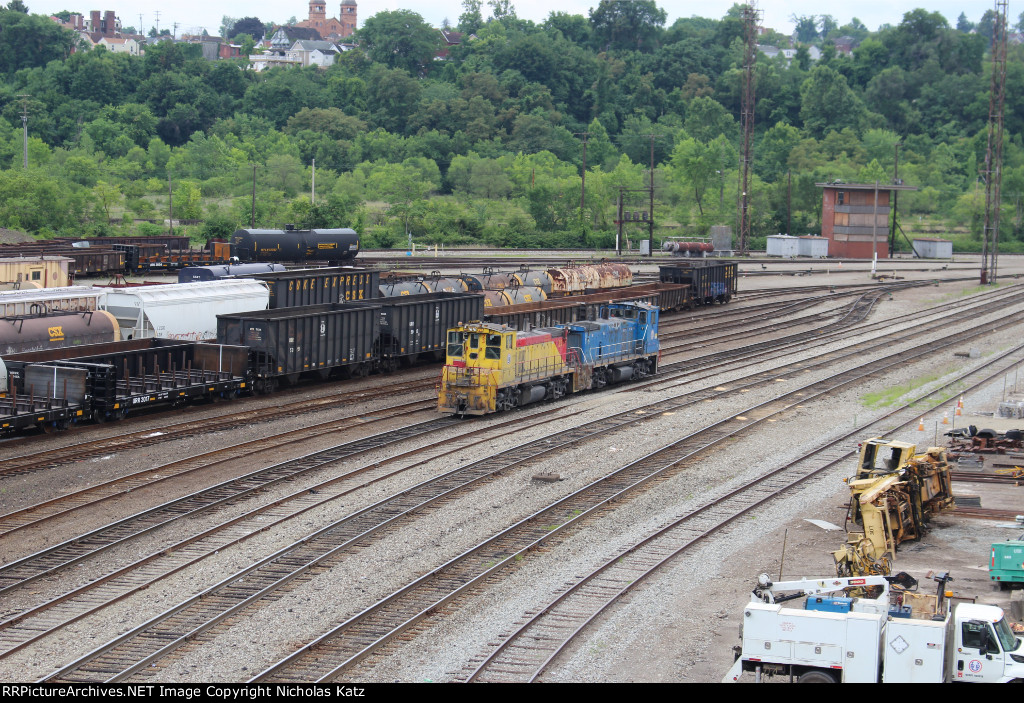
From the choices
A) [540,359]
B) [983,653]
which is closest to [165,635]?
[983,653]

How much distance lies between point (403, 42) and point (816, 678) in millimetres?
182230

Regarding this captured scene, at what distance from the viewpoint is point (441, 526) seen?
73.2 ft

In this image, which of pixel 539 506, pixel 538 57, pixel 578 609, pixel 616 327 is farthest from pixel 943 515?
pixel 538 57

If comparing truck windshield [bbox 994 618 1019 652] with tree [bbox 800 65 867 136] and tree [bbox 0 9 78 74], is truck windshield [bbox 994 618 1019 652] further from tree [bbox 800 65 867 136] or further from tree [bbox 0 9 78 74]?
tree [bbox 0 9 78 74]

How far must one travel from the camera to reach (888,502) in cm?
2122

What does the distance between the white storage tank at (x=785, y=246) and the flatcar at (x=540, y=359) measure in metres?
63.3

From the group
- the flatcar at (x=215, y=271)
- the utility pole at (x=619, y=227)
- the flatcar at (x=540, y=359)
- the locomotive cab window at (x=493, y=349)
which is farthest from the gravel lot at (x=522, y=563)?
the utility pole at (x=619, y=227)

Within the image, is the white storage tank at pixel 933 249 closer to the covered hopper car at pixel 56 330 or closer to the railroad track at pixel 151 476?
the railroad track at pixel 151 476

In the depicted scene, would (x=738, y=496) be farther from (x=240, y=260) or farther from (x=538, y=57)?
(x=538, y=57)

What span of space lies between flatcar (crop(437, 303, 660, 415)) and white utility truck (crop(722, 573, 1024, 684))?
62.2 feet

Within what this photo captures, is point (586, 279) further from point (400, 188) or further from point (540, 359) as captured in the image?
point (400, 188)

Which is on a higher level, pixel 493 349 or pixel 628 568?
pixel 493 349

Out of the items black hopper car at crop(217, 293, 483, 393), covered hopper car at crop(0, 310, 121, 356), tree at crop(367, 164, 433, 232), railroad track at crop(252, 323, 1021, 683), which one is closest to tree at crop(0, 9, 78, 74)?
tree at crop(367, 164, 433, 232)

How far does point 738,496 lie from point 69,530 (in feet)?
44.4
